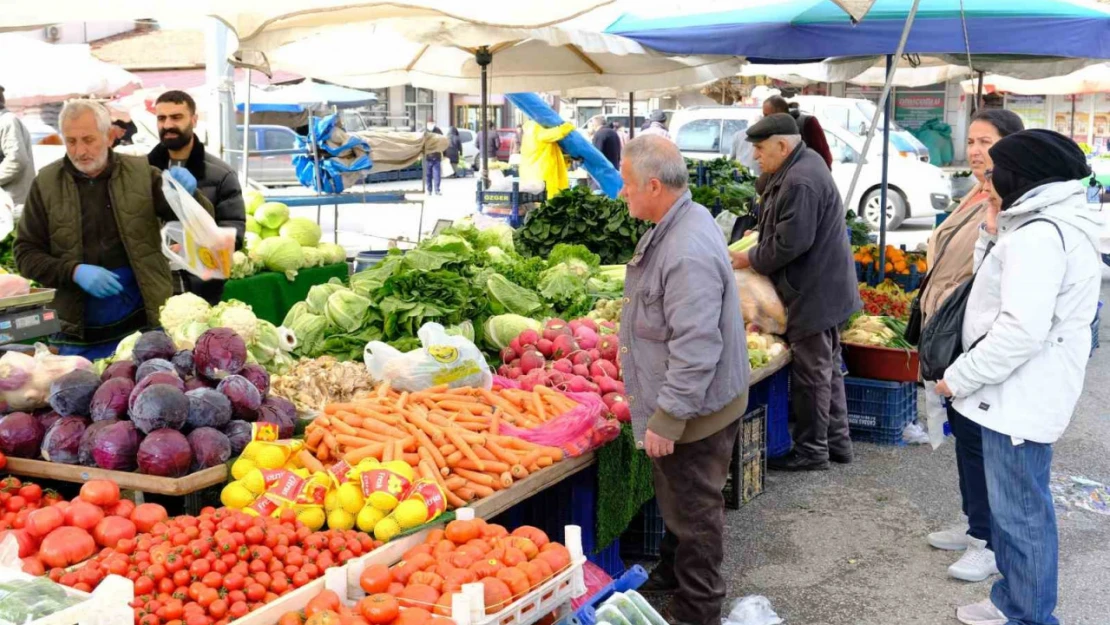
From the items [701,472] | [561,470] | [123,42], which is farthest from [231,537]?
[123,42]

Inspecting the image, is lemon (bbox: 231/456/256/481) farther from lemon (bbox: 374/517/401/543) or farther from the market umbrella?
the market umbrella

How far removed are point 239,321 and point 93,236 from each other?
97cm

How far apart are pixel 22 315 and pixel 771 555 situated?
376cm

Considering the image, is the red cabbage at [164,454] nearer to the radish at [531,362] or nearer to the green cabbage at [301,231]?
the radish at [531,362]

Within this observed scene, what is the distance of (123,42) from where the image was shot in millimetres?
22625

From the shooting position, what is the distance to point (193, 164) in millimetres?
6148

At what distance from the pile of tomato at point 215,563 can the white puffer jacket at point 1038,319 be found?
2240 mm

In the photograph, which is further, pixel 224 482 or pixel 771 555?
pixel 771 555

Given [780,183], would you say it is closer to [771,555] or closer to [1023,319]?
[771,555]

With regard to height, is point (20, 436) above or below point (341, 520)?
above

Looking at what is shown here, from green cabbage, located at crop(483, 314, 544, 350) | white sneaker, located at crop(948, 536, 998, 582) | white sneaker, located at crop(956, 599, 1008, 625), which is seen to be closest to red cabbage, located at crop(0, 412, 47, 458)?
green cabbage, located at crop(483, 314, 544, 350)

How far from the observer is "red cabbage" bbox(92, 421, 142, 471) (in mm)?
3682

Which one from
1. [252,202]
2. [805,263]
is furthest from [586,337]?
[252,202]

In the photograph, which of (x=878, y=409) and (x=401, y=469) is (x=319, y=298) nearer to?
(x=401, y=469)
